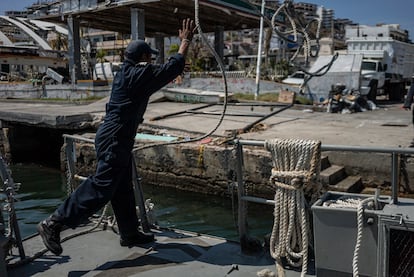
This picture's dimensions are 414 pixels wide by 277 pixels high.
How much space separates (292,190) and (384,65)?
21.8 metres

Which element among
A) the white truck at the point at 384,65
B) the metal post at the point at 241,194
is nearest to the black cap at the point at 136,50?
the metal post at the point at 241,194

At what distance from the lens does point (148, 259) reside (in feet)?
10.8

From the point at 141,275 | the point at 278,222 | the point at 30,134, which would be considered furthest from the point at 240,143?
the point at 30,134

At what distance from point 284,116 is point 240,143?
33.3 ft

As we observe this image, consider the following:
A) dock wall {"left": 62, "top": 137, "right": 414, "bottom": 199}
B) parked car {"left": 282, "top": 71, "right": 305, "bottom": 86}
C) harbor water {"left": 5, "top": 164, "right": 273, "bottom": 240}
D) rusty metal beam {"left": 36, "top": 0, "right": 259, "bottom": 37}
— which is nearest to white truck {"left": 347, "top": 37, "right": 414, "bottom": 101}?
parked car {"left": 282, "top": 71, "right": 305, "bottom": 86}

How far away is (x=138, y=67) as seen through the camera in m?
3.12

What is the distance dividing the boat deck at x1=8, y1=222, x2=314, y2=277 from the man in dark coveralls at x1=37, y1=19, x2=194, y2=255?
22cm

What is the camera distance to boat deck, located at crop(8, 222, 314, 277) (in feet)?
10.1

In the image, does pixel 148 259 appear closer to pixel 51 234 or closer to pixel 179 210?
pixel 51 234

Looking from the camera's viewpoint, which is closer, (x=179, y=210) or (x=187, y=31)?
(x=187, y=31)

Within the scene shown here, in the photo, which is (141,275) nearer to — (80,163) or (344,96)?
(80,163)

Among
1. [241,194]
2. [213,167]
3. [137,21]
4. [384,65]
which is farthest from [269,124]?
[384,65]

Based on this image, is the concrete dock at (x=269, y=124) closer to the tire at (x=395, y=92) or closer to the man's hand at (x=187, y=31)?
the man's hand at (x=187, y=31)

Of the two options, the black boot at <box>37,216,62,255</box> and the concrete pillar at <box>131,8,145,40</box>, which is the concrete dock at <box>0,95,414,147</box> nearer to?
the black boot at <box>37,216,62,255</box>
